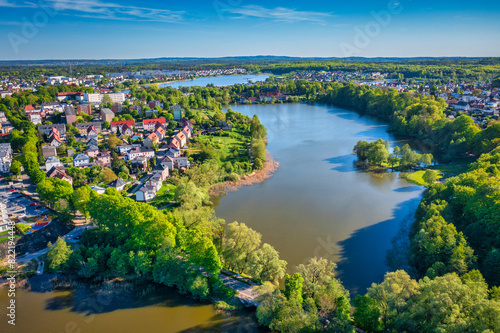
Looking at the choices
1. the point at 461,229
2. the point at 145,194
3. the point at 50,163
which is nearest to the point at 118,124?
the point at 50,163

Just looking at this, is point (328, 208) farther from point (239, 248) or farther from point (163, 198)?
point (163, 198)

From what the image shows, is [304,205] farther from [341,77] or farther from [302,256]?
[341,77]

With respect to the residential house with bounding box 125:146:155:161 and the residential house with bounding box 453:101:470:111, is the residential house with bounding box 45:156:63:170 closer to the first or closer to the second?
the residential house with bounding box 125:146:155:161

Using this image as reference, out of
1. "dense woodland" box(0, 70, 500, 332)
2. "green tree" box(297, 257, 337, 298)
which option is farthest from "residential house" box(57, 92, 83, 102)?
"green tree" box(297, 257, 337, 298)

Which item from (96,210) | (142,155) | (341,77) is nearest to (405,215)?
(96,210)

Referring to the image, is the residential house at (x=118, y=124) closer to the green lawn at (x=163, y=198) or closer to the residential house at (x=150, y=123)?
the residential house at (x=150, y=123)

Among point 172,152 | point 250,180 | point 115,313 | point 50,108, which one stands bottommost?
point 115,313

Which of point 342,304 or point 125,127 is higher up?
point 125,127
